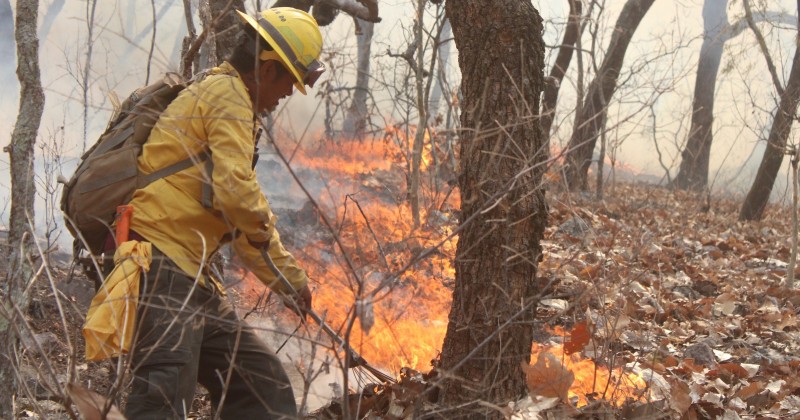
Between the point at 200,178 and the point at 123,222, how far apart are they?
0.35 m

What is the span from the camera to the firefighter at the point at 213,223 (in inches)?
109

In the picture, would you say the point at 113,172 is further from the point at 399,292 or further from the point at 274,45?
the point at 399,292

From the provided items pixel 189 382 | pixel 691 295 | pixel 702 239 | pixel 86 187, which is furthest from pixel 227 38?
pixel 702 239

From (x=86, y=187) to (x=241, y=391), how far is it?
37.9 inches

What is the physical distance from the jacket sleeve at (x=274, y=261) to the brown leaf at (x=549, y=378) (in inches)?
40.7

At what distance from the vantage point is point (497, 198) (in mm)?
3484

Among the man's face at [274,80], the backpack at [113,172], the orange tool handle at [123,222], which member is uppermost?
the man's face at [274,80]

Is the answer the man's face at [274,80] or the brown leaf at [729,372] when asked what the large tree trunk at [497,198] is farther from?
the brown leaf at [729,372]

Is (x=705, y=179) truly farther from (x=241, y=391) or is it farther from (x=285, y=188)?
(x=241, y=391)

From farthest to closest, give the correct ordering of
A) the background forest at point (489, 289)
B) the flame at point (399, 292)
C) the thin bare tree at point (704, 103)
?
the thin bare tree at point (704, 103) < the background forest at point (489, 289) < the flame at point (399, 292)

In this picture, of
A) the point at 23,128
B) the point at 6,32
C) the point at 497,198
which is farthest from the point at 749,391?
the point at 6,32

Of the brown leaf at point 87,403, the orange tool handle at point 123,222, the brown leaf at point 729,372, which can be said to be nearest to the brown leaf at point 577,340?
the brown leaf at point 729,372

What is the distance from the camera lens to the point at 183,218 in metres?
2.90

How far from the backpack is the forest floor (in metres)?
0.33
